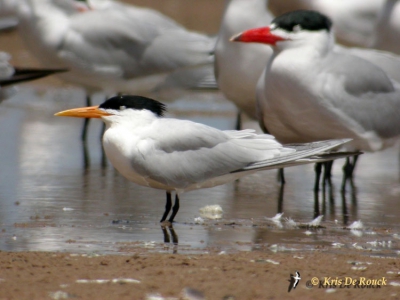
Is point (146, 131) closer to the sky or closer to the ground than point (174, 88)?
closer to the sky

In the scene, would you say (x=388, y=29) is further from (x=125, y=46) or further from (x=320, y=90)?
(x=320, y=90)

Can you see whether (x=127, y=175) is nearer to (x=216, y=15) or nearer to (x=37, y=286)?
(x=37, y=286)

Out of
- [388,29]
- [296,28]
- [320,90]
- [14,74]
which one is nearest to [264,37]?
[296,28]

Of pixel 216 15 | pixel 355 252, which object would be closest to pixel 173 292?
pixel 355 252

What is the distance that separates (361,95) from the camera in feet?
20.6

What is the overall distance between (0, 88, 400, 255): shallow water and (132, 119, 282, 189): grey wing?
295 millimetres

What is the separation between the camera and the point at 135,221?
520 centimetres

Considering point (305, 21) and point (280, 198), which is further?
point (305, 21)

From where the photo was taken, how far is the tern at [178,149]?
5035mm

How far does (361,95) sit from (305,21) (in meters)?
0.65

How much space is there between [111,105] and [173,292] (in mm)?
1841

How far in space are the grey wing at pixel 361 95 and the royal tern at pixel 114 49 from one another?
2905 millimetres

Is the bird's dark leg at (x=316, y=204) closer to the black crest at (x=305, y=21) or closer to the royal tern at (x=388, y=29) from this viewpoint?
the black crest at (x=305, y=21)

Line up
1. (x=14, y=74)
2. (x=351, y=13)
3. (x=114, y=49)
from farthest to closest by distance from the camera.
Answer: (x=351, y=13)
(x=114, y=49)
(x=14, y=74)
